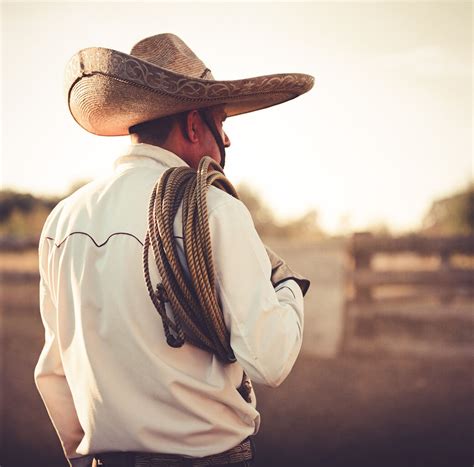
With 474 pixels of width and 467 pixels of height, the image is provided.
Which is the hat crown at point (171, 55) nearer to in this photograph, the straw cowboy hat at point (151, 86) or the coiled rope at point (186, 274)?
the straw cowboy hat at point (151, 86)

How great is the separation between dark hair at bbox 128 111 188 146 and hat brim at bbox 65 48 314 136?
0.9 inches

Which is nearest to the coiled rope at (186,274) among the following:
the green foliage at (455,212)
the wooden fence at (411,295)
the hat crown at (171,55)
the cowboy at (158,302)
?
the cowboy at (158,302)

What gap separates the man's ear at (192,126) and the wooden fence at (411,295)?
461 centimetres

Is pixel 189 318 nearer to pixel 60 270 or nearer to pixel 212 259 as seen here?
pixel 212 259

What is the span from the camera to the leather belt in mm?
1553

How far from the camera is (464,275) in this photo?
620 centimetres

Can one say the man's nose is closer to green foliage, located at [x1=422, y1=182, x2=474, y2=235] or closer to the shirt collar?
the shirt collar

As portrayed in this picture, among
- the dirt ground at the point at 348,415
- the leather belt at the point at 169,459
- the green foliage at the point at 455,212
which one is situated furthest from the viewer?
the green foliage at the point at 455,212

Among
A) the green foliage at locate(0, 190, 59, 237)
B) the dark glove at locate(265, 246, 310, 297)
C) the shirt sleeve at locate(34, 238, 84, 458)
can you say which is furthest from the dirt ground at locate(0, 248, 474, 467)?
the dark glove at locate(265, 246, 310, 297)

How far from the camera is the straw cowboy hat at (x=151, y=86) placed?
1.63 m

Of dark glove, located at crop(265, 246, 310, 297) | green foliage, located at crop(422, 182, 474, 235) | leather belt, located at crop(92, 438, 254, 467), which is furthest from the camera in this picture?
green foliage, located at crop(422, 182, 474, 235)

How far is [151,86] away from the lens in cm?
163

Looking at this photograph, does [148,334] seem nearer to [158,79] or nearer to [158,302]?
[158,302]

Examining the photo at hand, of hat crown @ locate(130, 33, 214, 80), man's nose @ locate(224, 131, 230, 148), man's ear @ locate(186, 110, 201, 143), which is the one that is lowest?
man's nose @ locate(224, 131, 230, 148)
